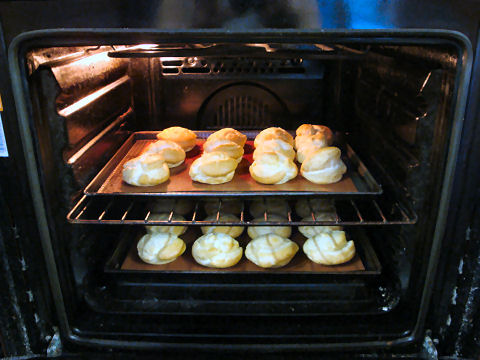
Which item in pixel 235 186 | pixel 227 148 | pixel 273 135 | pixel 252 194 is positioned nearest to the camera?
pixel 252 194

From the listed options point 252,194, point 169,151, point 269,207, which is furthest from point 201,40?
point 269,207

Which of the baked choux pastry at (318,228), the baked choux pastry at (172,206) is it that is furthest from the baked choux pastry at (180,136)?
the baked choux pastry at (318,228)

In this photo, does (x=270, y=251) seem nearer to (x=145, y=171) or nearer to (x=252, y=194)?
(x=252, y=194)

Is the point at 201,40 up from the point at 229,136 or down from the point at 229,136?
up

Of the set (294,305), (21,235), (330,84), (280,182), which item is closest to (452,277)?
(294,305)

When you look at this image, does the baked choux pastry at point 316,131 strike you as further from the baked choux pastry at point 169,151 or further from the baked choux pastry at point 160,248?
the baked choux pastry at point 160,248

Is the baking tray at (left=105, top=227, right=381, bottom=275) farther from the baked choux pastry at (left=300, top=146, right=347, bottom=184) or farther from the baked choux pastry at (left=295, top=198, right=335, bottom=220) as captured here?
the baked choux pastry at (left=300, top=146, right=347, bottom=184)
